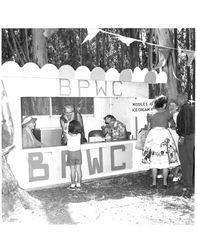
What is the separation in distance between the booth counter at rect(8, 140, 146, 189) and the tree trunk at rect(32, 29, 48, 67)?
249 centimetres

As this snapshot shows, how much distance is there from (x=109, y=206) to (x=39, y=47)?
383 cm

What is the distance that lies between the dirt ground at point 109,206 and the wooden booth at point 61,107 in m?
0.33

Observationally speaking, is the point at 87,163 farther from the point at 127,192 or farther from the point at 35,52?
the point at 35,52

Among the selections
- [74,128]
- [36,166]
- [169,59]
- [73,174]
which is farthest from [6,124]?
[169,59]

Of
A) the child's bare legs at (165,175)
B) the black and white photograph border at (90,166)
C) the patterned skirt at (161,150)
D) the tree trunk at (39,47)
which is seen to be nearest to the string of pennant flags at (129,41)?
the black and white photograph border at (90,166)

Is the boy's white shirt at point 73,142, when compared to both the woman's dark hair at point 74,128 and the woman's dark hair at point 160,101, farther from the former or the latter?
the woman's dark hair at point 160,101

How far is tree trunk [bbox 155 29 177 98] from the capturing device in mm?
5992

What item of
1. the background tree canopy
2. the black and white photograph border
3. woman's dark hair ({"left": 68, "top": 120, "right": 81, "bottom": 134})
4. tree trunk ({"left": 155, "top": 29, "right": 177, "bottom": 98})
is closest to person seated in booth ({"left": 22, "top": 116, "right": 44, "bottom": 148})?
the black and white photograph border

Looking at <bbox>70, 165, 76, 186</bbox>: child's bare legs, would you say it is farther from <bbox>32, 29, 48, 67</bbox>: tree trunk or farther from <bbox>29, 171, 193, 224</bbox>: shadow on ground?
<bbox>32, 29, 48, 67</bbox>: tree trunk

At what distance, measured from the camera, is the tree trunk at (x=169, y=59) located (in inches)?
236

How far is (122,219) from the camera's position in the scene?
15.0 ft

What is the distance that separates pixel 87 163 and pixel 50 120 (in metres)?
1.56

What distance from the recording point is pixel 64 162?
5.31 meters

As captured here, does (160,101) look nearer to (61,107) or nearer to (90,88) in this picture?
(90,88)
